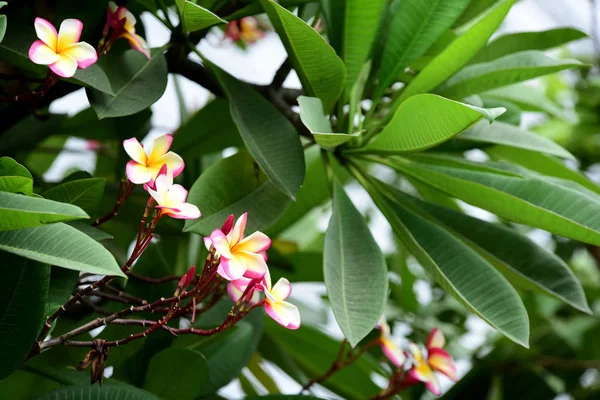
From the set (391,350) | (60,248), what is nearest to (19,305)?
(60,248)

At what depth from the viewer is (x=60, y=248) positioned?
0.43 meters

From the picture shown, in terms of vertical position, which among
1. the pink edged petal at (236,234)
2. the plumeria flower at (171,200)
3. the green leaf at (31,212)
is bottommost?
the pink edged petal at (236,234)

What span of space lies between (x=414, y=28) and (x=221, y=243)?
1.04 ft

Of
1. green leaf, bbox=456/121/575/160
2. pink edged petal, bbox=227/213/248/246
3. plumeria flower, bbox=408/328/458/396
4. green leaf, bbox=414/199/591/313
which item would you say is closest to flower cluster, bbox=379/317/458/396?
plumeria flower, bbox=408/328/458/396

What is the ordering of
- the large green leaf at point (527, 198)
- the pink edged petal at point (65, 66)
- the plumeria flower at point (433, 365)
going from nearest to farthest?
the pink edged petal at point (65, 66) → the large green leaf at point (527, 198) → the plumeria flower at point (433, 365)

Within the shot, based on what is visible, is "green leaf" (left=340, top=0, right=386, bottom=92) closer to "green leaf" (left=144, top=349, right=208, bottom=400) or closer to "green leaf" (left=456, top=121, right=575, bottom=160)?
"green leaf" (left=456, top=121, right=575, bottom=160)

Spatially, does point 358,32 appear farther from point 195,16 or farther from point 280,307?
point 280,307

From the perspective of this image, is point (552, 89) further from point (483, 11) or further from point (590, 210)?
point (590, 210)

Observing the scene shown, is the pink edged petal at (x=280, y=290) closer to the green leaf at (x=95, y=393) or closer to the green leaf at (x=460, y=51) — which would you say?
the green leaf at (x=95, y=393)

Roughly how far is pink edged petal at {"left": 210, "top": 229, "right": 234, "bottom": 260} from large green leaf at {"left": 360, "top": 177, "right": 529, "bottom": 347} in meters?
0.22

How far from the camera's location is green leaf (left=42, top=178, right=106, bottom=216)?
526 millimetres

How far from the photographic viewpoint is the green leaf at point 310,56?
1.84 feet

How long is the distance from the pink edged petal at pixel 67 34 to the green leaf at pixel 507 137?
15.1 inches

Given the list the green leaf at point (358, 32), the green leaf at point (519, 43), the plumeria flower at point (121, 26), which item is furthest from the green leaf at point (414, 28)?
the plumeria flower at point (121, 26)
